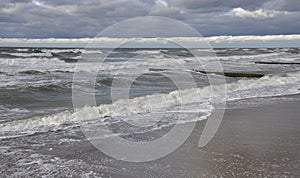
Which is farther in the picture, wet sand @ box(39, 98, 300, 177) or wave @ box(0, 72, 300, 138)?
wave @ box(0, 72, 300, 138)

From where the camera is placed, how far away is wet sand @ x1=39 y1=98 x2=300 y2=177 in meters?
4.37

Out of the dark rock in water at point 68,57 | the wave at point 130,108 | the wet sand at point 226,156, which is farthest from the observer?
the dark rock in water at point 68,57

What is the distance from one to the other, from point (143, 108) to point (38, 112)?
2.83m

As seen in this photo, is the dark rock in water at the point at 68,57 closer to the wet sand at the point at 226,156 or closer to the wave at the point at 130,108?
the wave at the point at 130,108

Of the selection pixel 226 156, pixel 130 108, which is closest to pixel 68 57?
pixel 130 108

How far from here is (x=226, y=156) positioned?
502 cm

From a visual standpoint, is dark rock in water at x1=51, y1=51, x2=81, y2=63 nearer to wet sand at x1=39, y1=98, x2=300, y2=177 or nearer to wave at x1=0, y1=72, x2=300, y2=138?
wave at x1=0, y1=72, x2=300, y2=138

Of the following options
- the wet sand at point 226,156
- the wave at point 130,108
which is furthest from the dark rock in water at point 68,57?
the wet sand at point 226,156

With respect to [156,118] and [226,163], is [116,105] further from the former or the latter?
[226,163]

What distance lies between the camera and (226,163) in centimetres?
468

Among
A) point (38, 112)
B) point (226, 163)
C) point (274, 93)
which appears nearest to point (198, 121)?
point (226, 163)

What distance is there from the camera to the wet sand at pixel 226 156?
4.37 metres

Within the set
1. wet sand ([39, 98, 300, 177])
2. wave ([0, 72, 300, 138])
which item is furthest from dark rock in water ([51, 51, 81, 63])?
wet sand ([39, 98, 300, 177])

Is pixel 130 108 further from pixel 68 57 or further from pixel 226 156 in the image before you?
pixel 68 57
